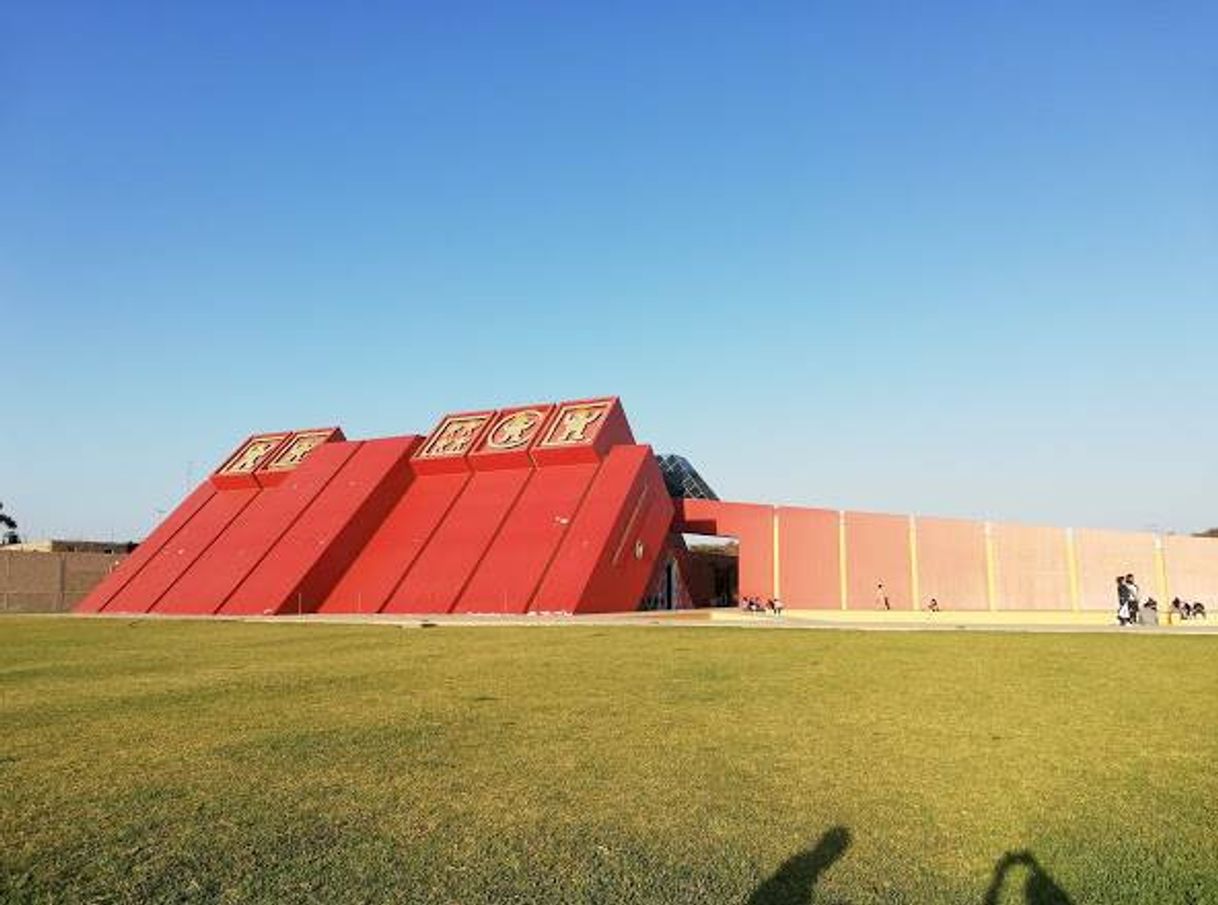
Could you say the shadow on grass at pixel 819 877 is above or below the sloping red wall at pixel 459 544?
below

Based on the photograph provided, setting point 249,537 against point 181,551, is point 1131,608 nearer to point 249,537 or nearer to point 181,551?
point 249,537

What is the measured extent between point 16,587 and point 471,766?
47737 mm

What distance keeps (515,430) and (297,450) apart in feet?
39.8

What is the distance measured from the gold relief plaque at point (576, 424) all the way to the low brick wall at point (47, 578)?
27639mm

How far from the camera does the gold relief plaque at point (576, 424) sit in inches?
1462

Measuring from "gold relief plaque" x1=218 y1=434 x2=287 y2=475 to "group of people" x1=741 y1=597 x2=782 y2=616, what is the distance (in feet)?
76.4

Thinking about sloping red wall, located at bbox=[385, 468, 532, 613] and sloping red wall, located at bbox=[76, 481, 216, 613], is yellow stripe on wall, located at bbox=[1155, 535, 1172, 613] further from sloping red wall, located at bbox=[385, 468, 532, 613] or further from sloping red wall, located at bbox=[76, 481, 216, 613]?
sloping red wall, located at bbox=[76, 481, 216, 613]

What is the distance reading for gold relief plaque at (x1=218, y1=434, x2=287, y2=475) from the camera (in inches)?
1750

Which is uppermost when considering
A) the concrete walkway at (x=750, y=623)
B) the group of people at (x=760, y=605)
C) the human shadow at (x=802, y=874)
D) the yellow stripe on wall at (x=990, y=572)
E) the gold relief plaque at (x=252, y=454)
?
the gold relief plaque at (x=252, y=454)

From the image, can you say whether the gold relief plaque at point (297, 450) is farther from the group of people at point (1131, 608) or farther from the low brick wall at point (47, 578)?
the group of people at point (1131, 608)

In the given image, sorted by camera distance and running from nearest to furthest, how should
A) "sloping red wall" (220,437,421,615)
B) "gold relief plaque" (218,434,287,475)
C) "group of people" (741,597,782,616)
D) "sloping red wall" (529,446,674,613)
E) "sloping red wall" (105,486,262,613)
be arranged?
"sloping red wall" (529,446,674,613) < "sloping red wall" (220,437,421,615) < "group of people" (741,597,782,616) < "sloping red wall" (105,486,262,613) < "gold relief plaque" (218,434,287,475)

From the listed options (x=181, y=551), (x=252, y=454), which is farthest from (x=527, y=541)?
(x=252, y=454)

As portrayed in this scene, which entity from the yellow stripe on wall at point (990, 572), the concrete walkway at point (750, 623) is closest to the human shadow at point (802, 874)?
the concrete walkway at point (750, 623)

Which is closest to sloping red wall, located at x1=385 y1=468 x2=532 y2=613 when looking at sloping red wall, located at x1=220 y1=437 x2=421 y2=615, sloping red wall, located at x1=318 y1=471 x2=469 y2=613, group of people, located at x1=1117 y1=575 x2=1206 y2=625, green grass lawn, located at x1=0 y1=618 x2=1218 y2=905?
sloping red wall, located at x1=318 y1=471 x2=469 y2=613
